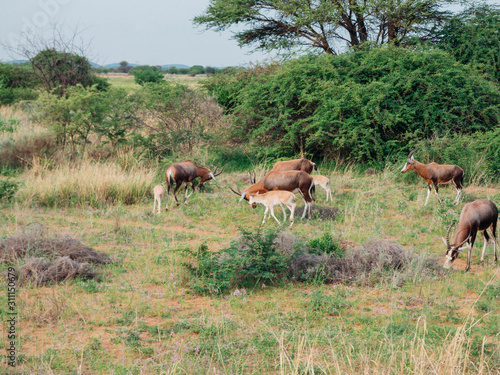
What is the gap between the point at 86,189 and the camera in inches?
464

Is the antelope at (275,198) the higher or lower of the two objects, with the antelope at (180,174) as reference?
lower

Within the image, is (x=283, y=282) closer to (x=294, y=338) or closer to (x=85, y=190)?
(x=294, y=338)

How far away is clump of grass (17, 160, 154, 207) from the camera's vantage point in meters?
11.5

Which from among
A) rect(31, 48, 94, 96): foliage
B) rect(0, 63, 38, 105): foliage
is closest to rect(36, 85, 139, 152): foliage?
rect(31, 48, 94, 96): foliage

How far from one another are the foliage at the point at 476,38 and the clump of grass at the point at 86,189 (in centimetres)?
1255

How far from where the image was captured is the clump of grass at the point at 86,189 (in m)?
11.5

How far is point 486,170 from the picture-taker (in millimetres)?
13648

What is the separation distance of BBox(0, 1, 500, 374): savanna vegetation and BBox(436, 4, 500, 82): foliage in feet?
0.30

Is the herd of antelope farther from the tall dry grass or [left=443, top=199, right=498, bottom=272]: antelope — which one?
the tall dry grass

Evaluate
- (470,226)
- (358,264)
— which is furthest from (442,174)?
(358,264)

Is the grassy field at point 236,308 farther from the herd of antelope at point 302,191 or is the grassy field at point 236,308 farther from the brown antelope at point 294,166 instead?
the brown antelope at point 294,166

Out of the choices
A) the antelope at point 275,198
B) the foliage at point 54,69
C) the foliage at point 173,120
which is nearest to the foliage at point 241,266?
the antelope at point 275,198

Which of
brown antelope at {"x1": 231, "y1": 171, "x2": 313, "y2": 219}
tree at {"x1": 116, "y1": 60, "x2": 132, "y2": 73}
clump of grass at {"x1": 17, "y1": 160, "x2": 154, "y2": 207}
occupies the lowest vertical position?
clump of grass at {"x1": 17, "y1": 160, "x2": 154, "y2": 207}

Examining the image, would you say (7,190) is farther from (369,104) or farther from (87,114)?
(369,104)
